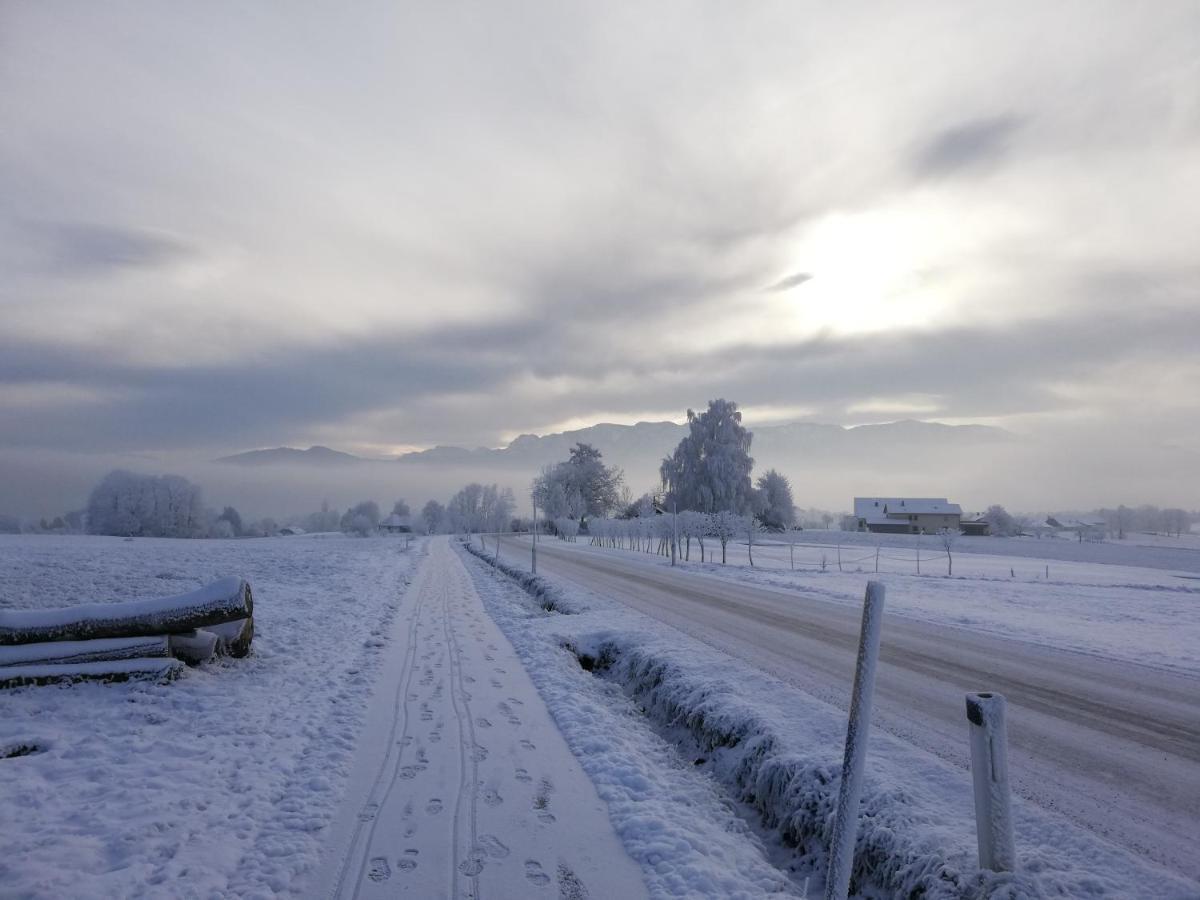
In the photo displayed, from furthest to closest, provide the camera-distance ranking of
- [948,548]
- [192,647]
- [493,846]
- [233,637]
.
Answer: [948,548], [233,637], [192,647], [493,846]

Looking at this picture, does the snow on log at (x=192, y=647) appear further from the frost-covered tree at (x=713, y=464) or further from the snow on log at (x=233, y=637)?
the frost-covered tree at (x=713, y=464)

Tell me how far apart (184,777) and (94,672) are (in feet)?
12.0

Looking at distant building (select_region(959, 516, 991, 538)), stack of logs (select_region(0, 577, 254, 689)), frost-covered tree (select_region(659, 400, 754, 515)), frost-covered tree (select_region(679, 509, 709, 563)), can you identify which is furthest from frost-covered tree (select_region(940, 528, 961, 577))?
stack of logs (select_region(0, 577, 254, 689))

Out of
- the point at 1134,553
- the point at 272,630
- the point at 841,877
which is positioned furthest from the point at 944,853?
the point at 1134,553

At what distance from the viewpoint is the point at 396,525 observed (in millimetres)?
136250

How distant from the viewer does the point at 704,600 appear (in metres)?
20.2

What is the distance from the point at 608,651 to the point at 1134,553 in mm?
58563

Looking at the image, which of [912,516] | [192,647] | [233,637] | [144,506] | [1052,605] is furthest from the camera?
[912,516]

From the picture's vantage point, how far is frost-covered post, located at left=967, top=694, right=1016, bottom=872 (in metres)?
4.07

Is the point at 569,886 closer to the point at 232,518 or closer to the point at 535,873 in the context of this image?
the point at 535,873

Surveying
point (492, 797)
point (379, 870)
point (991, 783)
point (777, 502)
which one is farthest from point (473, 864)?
point (777, 502)

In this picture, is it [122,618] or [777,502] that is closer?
[122,618]

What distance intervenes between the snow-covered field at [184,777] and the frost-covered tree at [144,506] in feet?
311

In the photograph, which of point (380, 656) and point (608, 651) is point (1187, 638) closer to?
point (608, 651)
